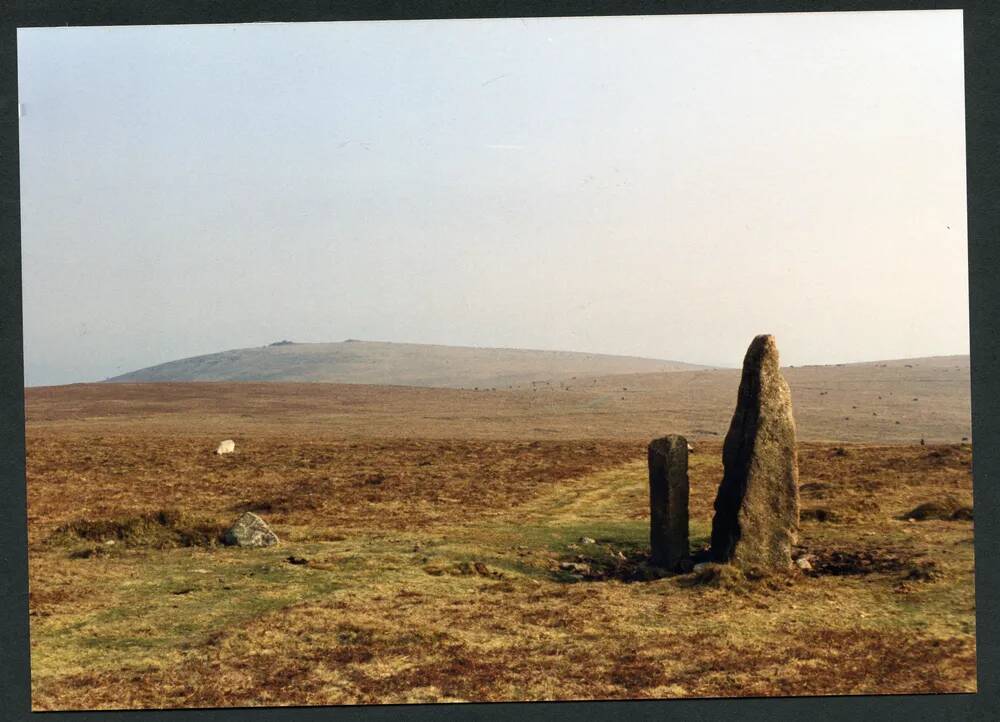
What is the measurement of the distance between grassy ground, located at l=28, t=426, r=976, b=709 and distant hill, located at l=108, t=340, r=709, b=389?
346ft

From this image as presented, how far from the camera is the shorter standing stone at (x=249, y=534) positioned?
621 inches

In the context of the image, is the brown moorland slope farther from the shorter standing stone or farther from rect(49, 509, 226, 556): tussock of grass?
the shorter standing stone

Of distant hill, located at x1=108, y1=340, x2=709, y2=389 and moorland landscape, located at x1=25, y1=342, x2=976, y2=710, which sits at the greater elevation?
distant hill, located at x1=108, y1=340, x2=709, y2=389

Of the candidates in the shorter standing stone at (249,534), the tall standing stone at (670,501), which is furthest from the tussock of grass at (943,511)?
the shorter standing stone at (249,534)

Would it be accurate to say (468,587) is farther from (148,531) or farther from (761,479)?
(148,531)

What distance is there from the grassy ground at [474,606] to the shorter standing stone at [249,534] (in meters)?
0.34

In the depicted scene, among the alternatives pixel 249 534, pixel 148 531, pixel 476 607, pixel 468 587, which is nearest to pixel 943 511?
pixel 468 587

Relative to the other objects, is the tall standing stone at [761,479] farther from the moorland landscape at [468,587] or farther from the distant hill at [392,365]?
the distant hill at [392,365]

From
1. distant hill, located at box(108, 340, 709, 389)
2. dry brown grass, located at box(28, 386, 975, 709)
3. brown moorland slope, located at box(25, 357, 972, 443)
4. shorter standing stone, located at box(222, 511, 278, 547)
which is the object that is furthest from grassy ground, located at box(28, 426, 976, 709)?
distant hill, located at box(108, 340, 709, 389)

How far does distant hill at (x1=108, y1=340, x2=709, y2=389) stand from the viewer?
441 ft

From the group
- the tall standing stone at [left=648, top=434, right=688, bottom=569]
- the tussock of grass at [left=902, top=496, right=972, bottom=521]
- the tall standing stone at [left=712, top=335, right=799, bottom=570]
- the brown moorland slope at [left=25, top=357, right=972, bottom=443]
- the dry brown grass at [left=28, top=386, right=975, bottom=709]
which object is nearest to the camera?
the dry brown grass at [left=28, top=386, right=975, bottom=709]

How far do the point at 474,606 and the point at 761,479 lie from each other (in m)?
4.93

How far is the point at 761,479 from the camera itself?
13523 mm

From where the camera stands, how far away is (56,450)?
3238cm
